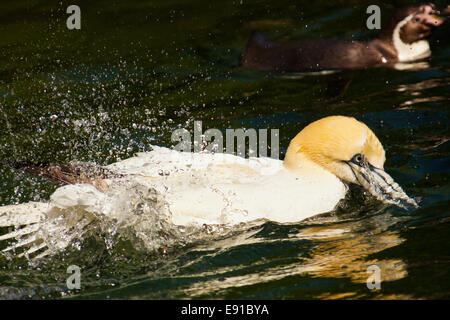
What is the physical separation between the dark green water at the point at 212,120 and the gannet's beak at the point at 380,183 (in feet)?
0.38

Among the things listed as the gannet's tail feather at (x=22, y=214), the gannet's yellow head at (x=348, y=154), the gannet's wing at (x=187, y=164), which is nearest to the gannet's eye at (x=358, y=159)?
the gannet's yellow head at (x=348, y=154)

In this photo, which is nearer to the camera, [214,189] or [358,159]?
[214,189]

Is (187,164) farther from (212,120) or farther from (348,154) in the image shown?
(212,120)

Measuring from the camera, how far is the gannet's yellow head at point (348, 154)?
549 cm

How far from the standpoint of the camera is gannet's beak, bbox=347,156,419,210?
559cm

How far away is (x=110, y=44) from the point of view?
9.52 metres

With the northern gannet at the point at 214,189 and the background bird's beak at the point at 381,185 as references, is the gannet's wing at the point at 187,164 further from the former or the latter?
the background bird's beak at the point at 381,185

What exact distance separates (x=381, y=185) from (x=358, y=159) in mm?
294

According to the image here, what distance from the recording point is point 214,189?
5133mm

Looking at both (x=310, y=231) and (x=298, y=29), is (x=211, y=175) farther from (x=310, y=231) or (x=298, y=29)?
(x=298, y=29)

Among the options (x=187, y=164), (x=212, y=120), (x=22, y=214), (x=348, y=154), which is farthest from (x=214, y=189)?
(x=212, y=120)
